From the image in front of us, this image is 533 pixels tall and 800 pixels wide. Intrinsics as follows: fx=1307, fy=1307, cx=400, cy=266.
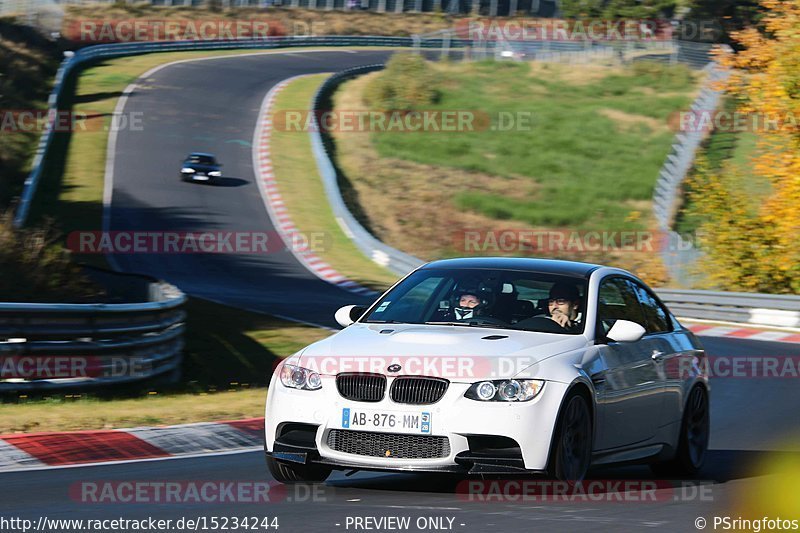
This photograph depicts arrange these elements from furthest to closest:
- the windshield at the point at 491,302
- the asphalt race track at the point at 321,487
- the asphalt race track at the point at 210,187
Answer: the asphalt race track at the point at 210,187, the windshield at the point at 491,302, the asphalt race track at the point at 321,487

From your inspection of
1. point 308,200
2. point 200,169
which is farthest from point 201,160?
point 308,200

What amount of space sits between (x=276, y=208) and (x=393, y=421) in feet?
98.3

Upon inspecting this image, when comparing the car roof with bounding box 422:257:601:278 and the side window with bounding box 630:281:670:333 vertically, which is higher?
the car roof with bounding box 422:257:601:278

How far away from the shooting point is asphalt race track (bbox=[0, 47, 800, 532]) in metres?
6.90

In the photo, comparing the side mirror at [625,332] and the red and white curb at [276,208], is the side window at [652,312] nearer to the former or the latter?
the side mirror at [625,332]

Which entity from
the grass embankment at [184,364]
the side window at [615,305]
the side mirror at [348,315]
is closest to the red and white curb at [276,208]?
the grass embankment at [184,364]

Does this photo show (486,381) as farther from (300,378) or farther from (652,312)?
(652,312)

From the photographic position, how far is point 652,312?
30.2ft

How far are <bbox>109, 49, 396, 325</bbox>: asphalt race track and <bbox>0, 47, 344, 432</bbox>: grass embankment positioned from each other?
95cm

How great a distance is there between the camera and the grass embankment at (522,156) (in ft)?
128

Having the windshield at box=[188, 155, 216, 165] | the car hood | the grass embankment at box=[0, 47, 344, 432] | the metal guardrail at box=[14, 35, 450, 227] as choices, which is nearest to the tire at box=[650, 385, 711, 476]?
the car hood

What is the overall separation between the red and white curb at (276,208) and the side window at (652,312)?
1835 centimetres

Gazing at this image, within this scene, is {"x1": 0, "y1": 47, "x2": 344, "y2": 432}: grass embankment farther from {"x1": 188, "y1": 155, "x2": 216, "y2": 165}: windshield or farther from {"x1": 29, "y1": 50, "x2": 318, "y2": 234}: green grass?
{"x1": 188, "y1": 155, "x2": 216, "y2": 165}: windshield

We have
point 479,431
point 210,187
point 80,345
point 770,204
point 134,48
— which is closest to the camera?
point 479,431
